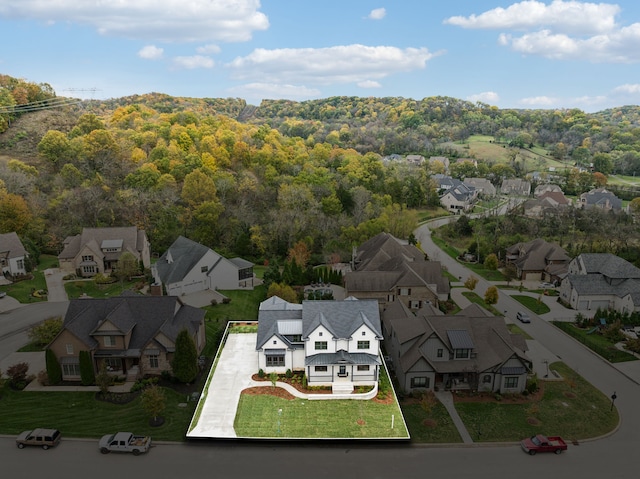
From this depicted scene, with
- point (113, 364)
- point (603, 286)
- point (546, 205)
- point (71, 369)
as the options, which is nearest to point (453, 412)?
point (113, 364)

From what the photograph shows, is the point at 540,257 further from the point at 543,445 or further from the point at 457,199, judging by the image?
the point at 457,199

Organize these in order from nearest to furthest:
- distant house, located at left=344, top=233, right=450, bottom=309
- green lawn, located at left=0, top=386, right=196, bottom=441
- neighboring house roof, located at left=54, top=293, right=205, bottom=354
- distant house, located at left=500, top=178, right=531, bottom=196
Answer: green lawn, located at left=0, top=386, right=196, bottom=441 → neighboring house roof, located at left=54, top=293, right=205, bottom=354 → distant house, located at left=344, top=233, right=450, bottom=309 → distant house, located at left=500, top=178, right=531, bottom=196

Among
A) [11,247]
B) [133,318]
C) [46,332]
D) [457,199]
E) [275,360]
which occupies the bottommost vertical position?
A: [275,360]

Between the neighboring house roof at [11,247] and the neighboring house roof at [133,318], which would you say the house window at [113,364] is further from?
the neighboring house roof at [11,247]

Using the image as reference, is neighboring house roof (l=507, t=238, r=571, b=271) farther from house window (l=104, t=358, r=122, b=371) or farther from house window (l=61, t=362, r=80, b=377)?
house window (l=61, t=362, r=80, b=377)

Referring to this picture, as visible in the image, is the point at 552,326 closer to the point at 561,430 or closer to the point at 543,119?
the point at 561,430

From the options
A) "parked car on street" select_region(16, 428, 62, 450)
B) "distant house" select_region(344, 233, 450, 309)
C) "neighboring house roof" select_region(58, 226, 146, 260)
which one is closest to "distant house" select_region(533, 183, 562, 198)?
"distant house" select_region(344, 233, 450, 309)

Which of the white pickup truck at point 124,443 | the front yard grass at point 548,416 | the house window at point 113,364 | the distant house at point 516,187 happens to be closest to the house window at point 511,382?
the front yard grass at point 548,416
